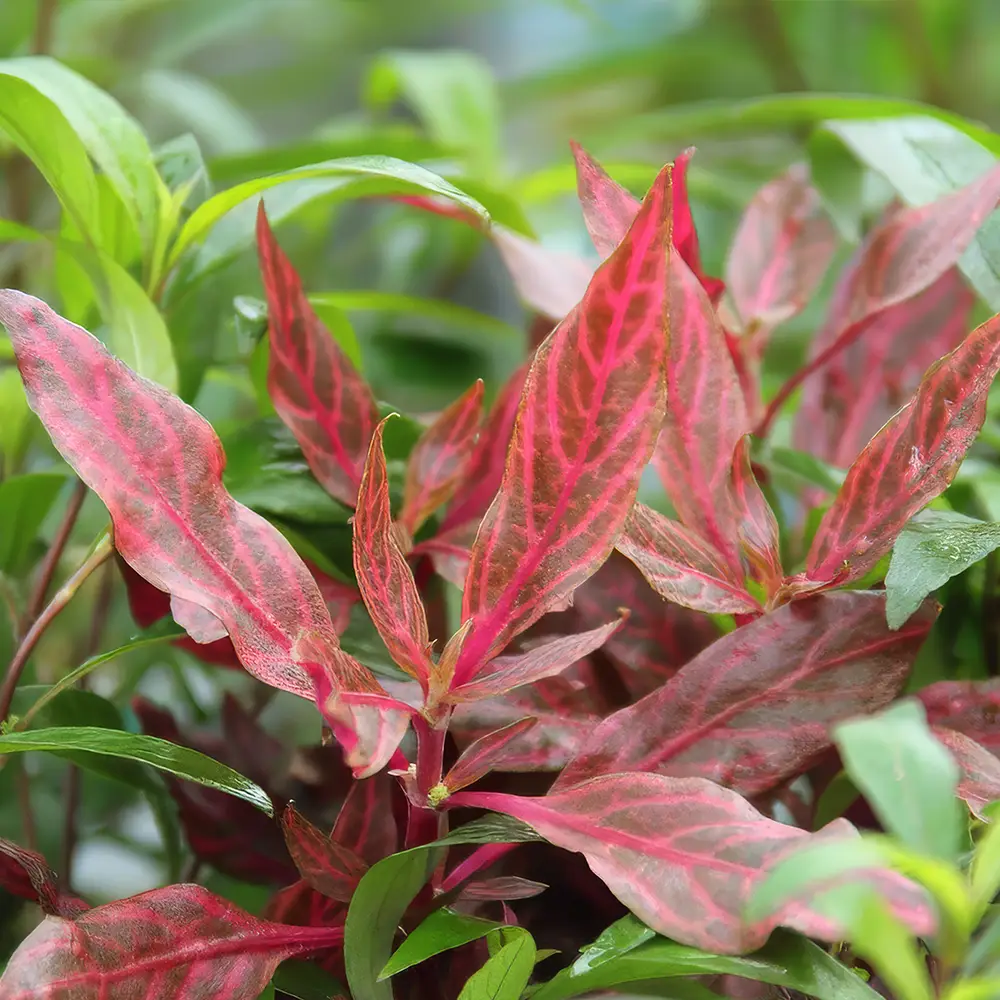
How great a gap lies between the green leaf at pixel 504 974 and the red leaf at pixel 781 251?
29 centimetres

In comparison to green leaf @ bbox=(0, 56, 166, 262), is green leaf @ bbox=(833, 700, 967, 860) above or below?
below

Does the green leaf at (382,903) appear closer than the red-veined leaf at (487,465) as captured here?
Yes

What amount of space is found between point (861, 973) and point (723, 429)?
17cm

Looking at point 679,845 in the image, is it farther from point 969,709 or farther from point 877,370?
point 877,370

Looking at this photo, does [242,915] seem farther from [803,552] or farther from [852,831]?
[803,552]

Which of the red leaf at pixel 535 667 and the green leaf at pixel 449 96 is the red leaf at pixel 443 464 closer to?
the red leaf at pixel 535 667

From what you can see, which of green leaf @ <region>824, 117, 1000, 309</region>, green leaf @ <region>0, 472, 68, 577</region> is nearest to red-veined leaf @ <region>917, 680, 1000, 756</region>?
green leaf @ <region>824, 117, 1000, 309</region>

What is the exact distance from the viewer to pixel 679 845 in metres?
0.26

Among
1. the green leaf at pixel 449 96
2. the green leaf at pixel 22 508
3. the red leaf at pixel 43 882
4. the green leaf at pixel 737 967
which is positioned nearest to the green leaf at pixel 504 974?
the green leaf at pixel 737 967

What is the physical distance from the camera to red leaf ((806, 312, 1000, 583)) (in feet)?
0.95

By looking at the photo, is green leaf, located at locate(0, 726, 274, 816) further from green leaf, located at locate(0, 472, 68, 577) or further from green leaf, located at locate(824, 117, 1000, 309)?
green leaf, located at locate(824, 117, 1000, 309)

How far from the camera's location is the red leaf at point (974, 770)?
28 cm

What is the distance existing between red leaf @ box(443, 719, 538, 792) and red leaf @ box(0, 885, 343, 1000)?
0.06m

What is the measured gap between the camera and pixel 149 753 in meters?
0.29
